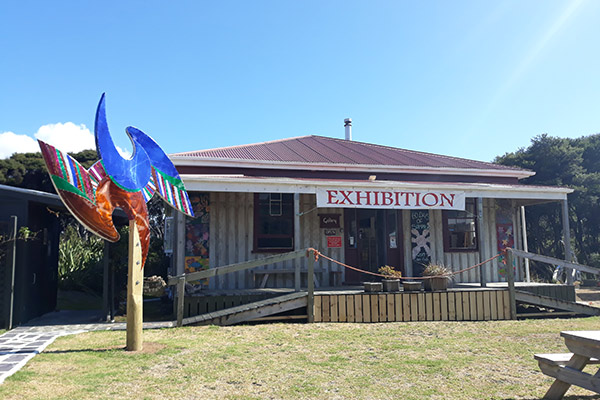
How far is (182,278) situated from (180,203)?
1564mm

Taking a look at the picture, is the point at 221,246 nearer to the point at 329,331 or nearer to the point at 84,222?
the point at 329,331

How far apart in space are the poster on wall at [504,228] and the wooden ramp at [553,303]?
2.76 meters

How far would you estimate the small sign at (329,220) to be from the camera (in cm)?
1192

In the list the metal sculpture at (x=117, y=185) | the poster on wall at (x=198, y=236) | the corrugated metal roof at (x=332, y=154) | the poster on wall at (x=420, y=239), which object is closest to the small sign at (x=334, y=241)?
the poster on wall at (x=420, y=239)

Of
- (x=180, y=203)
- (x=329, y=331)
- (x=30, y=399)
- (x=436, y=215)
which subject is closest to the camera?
(x=30, y=399)

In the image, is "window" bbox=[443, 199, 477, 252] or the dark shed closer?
the dark shed

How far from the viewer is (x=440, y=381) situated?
5023 millimetres

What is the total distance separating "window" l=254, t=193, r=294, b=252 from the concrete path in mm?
3130

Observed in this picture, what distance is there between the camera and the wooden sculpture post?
21.4 ft

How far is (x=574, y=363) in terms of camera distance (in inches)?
168

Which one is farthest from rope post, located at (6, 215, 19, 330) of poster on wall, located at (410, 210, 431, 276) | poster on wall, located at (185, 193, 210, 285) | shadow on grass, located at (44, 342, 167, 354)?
poster on wall, located at (410, 210, 431, 276)

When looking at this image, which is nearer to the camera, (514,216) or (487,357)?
(487,357)

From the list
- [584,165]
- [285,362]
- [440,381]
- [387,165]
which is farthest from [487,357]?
[584,165]

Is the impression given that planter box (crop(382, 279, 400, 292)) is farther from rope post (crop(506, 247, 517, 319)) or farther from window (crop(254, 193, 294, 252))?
window (crop(254, 193, 294, 252))
